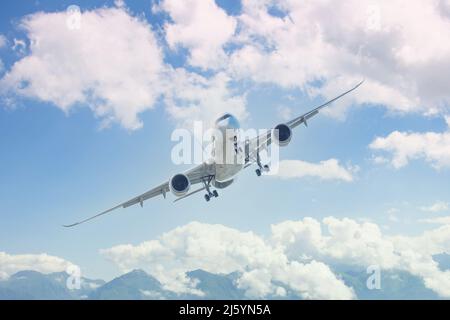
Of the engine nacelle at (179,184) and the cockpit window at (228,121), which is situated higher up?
the cockpit window at (228,121)

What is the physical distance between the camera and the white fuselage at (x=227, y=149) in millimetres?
37562

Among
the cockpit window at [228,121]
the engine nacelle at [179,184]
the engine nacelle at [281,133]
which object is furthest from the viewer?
the engine nacelle at [281,133]

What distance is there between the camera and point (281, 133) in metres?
41.8

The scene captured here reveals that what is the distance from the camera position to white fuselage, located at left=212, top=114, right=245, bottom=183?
37.6 meters

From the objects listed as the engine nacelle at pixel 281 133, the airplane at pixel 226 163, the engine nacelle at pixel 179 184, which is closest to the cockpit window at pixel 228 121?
the airplane at pixel 226 163

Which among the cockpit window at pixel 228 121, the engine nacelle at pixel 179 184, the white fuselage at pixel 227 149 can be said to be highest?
the cockpit window at pixel 228 121

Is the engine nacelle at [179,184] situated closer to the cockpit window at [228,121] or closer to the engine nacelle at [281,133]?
the cockpit window at [228,121]

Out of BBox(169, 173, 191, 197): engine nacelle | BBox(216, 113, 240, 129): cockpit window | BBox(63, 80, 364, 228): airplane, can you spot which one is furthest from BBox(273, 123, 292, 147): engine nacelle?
BBox(169, 173, 191, 197): engine nacelle

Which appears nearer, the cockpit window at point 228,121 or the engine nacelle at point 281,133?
the cockpit window at point 228,121

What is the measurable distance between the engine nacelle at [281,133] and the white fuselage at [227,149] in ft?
12.9

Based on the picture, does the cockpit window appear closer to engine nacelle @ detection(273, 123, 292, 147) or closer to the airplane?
the airplane

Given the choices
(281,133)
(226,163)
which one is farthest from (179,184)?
(281,133)
